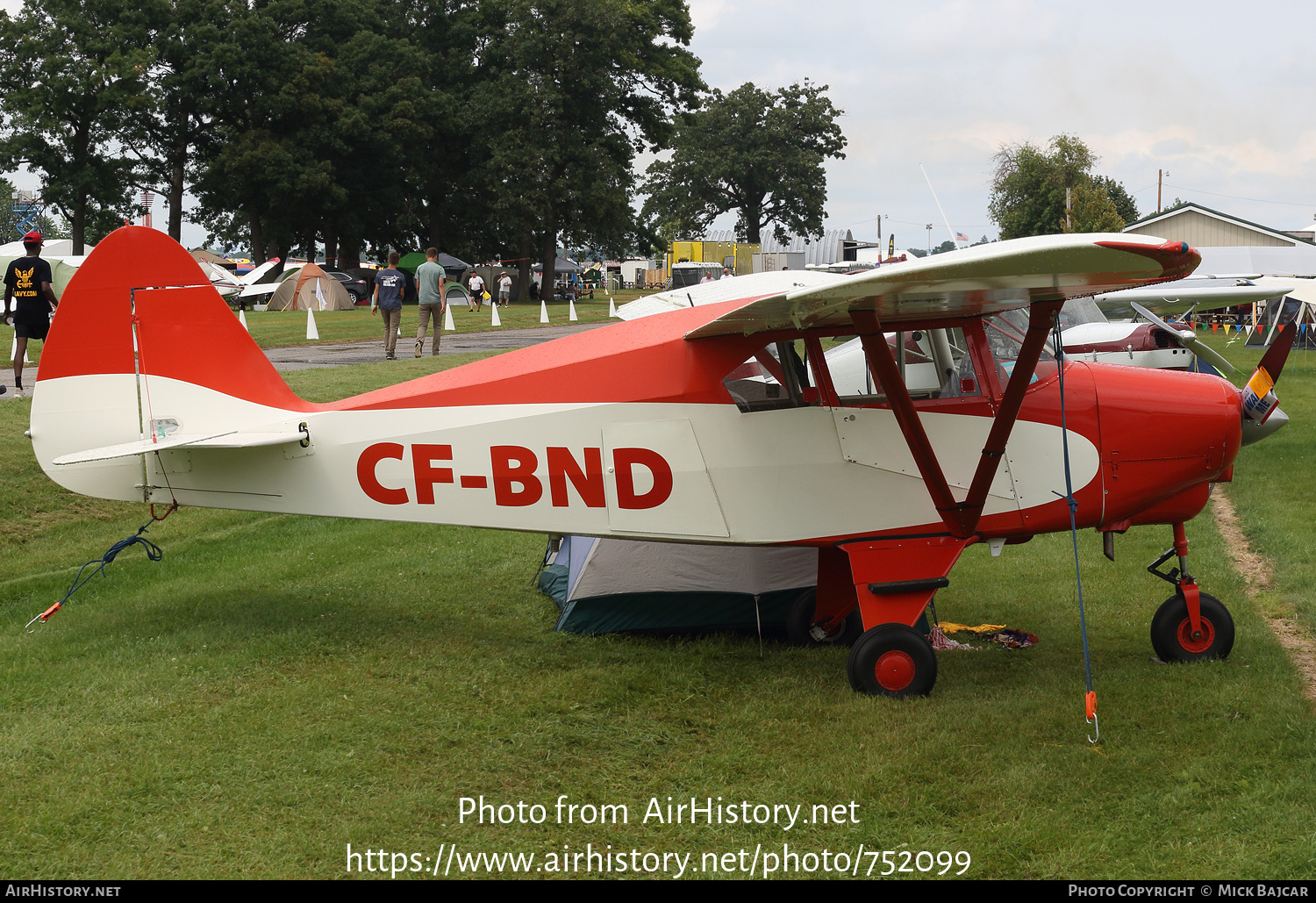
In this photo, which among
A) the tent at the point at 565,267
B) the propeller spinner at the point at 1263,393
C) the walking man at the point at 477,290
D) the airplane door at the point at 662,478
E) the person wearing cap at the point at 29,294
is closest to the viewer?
the airplane door at the point at 662,478

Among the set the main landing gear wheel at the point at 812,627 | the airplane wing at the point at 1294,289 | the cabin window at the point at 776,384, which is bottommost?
the main landing gear wheel at the point at 812,627

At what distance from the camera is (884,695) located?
588 cm

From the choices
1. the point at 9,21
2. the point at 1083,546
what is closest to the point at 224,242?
the point at 9,21

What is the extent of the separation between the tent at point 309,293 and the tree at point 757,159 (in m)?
52.3

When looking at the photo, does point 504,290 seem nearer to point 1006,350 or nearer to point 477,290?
point 477,290

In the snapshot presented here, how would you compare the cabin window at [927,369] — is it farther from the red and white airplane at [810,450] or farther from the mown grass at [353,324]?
the mown grass at [353,324]

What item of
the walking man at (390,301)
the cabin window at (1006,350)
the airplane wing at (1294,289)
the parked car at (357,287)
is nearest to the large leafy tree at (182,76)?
the parked car at (357,287)

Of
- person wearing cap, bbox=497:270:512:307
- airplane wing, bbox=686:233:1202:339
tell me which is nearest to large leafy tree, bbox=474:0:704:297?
person wearing cap, bbox=497:270:512:307

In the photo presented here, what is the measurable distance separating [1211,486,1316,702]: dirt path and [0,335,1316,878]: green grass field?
0.13 meters

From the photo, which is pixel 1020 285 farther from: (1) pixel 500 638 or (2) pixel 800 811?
(1) pixel 500 638

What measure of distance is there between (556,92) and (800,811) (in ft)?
177

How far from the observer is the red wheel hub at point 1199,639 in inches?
251

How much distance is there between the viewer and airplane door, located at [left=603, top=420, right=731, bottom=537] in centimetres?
600

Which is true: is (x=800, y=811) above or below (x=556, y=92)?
below
